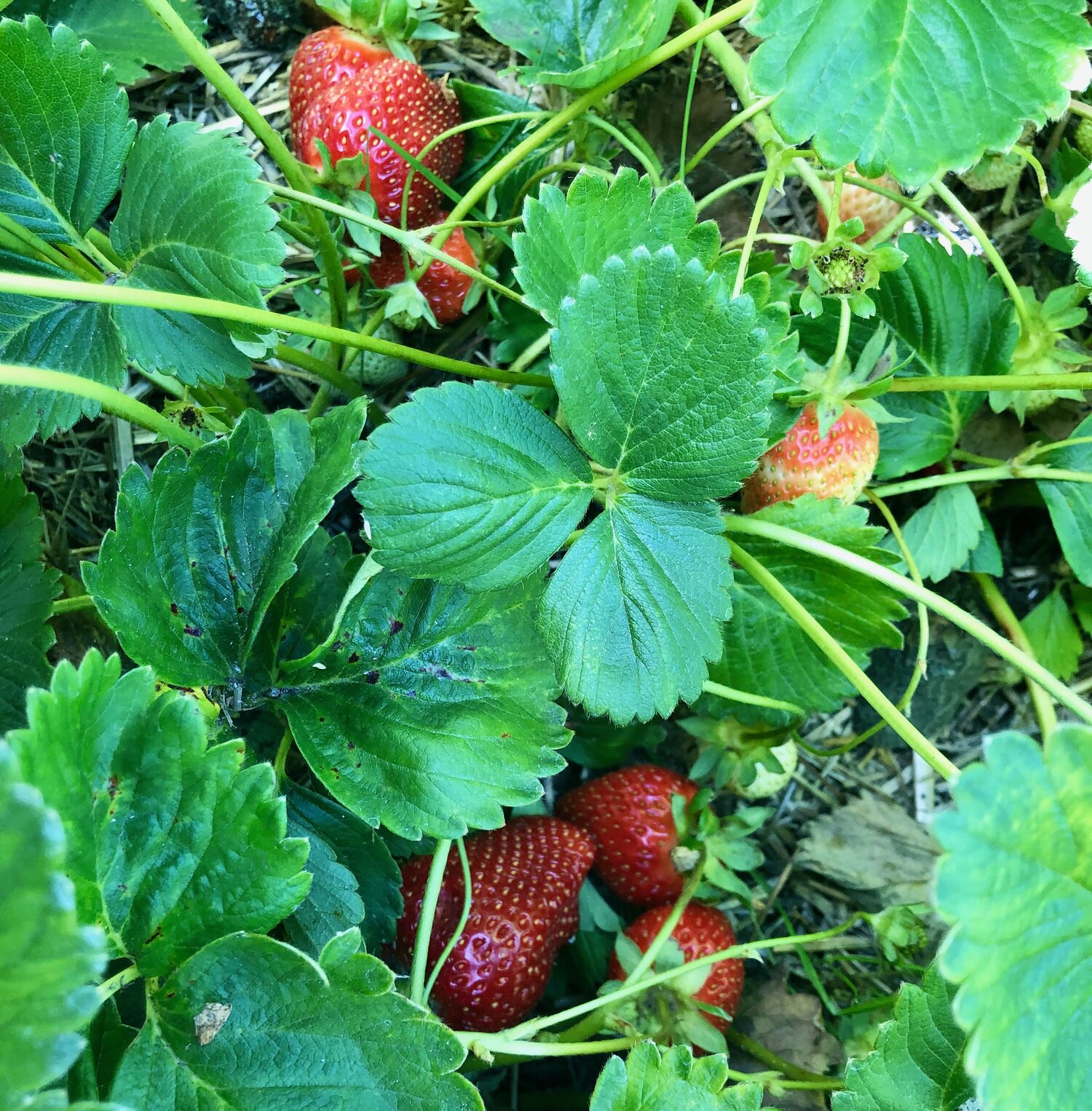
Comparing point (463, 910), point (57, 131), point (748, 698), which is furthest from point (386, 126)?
point (463, 910)

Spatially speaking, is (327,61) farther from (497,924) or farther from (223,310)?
(497,924)

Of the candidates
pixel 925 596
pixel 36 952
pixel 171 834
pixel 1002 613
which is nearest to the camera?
pixel 36 952

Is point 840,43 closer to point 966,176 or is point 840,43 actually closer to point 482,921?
point 966,176

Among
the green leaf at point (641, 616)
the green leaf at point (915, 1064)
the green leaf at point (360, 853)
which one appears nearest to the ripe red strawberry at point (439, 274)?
the green leaf at point (641, 616)

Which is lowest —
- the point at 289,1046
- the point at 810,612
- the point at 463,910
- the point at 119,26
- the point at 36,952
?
the point at 463,910

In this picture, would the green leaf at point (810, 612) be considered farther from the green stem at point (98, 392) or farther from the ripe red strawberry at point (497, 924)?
the green stem at point (98, 392)

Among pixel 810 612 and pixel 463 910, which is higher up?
pixel 810 612

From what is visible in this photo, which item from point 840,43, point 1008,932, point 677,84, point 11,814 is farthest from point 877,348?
point 11,814
